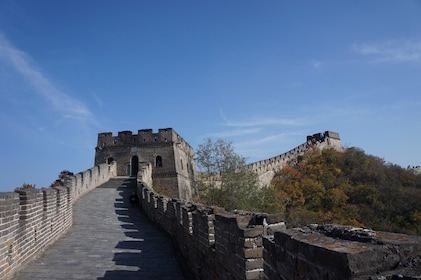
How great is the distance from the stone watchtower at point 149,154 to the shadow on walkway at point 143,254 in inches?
645

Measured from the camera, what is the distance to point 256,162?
4316 centimetres

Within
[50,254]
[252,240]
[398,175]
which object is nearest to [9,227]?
[50,254]

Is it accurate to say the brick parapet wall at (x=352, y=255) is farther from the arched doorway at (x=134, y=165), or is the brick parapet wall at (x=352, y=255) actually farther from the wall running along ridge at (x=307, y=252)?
the arched doorway at (x=134, y=165)

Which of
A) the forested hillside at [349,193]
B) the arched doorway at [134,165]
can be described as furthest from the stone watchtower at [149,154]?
the forested hillside at [349,193]

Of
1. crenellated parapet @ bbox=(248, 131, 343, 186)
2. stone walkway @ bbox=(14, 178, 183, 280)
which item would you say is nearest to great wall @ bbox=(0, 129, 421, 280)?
stone walkway @ bbox=(14, 178, 183, 280)

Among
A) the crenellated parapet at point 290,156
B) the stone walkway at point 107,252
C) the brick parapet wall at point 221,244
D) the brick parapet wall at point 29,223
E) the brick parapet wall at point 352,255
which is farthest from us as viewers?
the crenellated parapet at point 290,156

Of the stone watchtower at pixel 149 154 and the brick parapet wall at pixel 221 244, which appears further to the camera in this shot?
the stone watchtower at pixel 149 154

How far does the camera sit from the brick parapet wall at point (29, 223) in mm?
5855

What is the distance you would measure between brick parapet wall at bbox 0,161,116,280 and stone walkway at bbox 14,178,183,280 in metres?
0.24

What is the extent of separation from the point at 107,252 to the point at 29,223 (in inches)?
74.1

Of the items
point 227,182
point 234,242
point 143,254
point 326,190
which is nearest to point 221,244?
point 234,242

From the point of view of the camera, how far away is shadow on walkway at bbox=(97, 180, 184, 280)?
654cm

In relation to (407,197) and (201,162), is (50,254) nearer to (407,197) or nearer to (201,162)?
(201,162)

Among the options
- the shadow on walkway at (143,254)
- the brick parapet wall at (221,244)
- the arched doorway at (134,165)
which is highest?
the arched doorway at (134,165)
